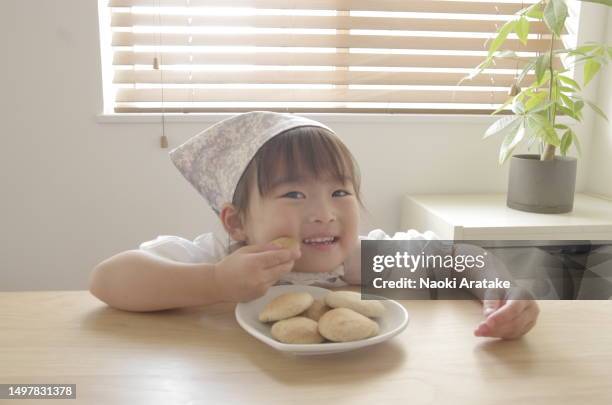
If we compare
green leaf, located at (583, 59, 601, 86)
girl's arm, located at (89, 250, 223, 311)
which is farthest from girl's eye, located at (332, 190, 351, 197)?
green leaf, located at (583, 59, 601, 86)

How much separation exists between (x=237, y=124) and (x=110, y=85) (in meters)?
0.99

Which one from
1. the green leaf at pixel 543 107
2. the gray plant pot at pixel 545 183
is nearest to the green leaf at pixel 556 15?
the green leaf at pixel 543 107

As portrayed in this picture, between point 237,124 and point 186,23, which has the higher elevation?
point 186,23

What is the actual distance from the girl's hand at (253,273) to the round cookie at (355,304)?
8 centimetres

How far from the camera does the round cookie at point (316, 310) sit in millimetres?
520

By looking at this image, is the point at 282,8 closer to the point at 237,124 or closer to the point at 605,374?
the point at 237,124

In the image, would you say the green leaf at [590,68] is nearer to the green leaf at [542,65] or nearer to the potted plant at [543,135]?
the potted plant at [543,135]

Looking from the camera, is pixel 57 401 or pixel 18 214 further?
pixel 18 214

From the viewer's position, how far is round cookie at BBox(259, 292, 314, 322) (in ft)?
1.67

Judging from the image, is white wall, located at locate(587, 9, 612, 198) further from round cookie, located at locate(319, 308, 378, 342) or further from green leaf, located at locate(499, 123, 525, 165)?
round cookie, located at locate(319, 308, 378, 342)

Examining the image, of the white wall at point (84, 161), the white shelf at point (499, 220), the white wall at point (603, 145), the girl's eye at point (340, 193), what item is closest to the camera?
the girl's eye at point (340, 193)

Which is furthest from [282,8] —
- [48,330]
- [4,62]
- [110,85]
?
[48,330]

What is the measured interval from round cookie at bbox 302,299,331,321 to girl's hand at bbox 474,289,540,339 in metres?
0.16

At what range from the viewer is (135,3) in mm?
1554
